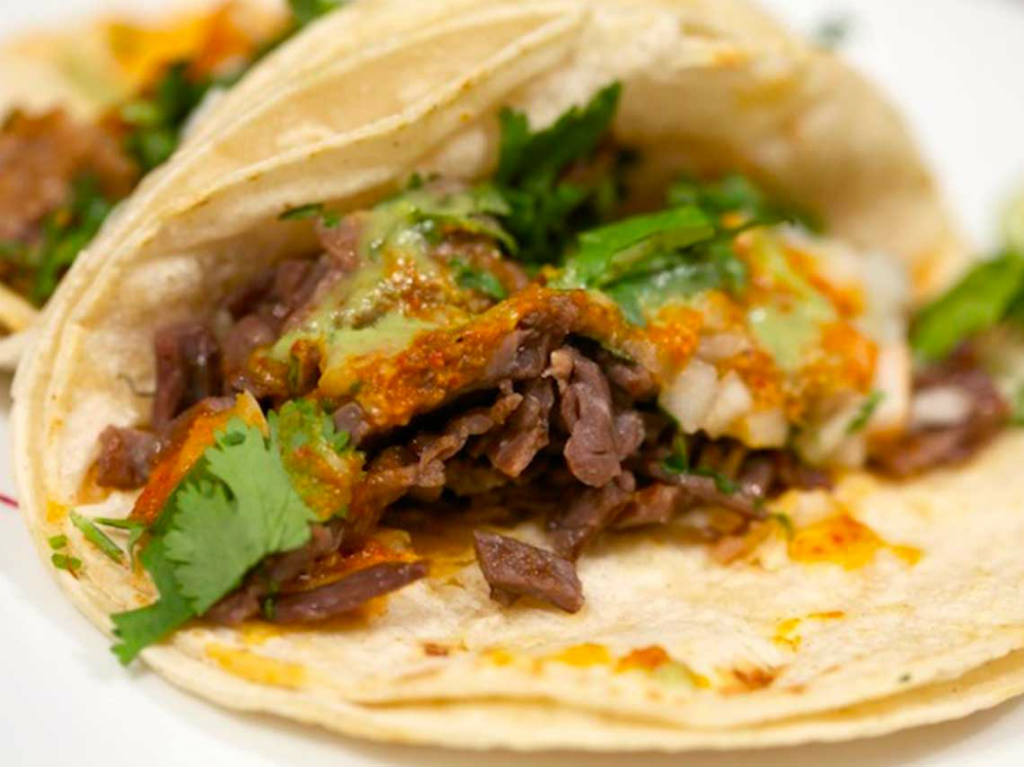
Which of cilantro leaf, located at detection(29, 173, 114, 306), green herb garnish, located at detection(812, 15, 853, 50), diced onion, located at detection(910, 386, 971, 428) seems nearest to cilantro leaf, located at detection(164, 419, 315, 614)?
cilantro leaf, located at detection(29, 173, 114, 306)

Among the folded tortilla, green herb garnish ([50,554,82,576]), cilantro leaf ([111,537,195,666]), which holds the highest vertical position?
the folded tortilla

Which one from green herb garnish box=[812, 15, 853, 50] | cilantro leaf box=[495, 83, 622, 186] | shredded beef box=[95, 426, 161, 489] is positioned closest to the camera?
shredded beef box=[95, 426, 161, 489]

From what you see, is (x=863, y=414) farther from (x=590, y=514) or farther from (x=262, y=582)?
(x=262, y=582)

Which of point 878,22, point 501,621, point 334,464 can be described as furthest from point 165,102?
point 878,22

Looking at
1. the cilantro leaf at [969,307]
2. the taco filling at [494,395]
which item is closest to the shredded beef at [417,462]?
the taco filling at [494,395]

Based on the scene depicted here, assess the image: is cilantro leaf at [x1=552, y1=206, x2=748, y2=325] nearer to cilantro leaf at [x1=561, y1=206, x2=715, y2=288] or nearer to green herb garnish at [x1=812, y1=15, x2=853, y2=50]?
cilantro leaf at [x1=561, y1=206, x2=715, y2=288]

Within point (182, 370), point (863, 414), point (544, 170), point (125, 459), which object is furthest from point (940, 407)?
point (125, 459)
